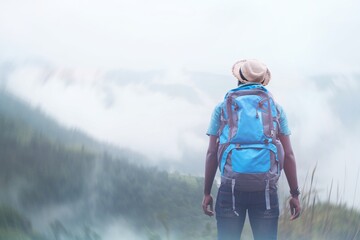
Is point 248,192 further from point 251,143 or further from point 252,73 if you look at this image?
point 252,73

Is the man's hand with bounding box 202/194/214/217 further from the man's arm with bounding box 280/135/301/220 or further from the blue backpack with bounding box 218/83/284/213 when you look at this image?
the man's arm with bounding box 280/135/301/220

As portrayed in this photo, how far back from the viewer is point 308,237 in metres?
4.04

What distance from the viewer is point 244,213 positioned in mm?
3291

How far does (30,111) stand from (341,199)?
5.92 feet

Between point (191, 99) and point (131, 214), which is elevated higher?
point (191, 99)

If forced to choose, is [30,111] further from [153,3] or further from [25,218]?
[153,3]

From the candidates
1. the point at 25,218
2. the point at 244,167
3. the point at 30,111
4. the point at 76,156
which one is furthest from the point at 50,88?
the point at 244,167

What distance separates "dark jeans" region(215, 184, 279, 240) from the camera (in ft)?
10.6

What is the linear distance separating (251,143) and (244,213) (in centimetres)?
34

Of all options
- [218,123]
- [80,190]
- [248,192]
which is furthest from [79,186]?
[248,192]

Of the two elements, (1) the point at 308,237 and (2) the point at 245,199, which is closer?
(2) the point at 245,199

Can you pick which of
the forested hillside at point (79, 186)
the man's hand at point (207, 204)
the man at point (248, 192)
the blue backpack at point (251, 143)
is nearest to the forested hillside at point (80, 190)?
the forested hillside at point (79, 186)

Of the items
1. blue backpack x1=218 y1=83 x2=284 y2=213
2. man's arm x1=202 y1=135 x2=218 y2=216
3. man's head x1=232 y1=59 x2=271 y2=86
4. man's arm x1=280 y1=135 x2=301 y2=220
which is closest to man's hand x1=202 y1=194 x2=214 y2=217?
man's arm x1=202 y1=135 x2=218 y2=216

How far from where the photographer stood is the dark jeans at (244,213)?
323cm
